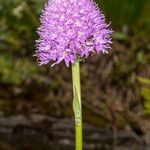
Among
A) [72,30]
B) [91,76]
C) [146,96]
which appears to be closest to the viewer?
[72,30]

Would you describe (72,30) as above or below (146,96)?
above

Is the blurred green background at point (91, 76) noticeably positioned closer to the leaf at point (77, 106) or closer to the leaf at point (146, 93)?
the leaf at point (146, 93)

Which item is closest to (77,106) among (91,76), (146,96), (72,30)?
(72,30)

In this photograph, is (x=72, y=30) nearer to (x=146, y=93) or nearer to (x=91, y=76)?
(x=146, y=93)

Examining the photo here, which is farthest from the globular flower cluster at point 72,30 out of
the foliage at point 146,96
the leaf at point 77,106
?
the foliage at point 146,96

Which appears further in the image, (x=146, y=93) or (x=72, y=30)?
(x=146, y=93)

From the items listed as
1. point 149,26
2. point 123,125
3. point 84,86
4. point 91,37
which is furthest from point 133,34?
point 91,37

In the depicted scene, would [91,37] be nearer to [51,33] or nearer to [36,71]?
[51,33]
